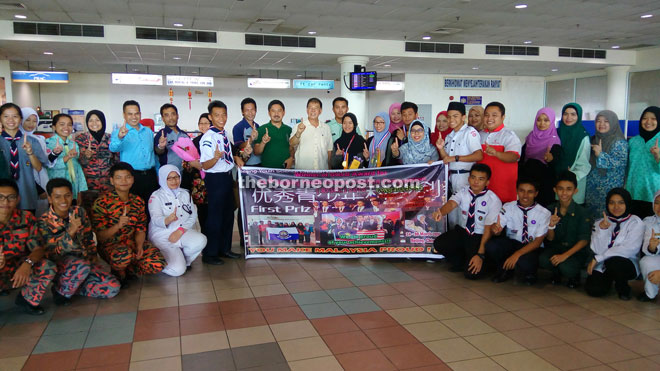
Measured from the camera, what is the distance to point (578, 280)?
4094 mm

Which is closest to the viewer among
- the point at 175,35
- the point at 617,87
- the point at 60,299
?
the point at 60,299

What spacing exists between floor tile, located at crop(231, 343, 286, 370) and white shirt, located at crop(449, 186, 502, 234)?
2.37 meters

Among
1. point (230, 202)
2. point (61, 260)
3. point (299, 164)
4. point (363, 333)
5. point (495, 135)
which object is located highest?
point (495, 135)

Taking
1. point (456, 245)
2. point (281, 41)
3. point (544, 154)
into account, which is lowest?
point (456, 245)

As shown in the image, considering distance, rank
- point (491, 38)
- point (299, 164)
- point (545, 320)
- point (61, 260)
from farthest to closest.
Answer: point (491, 38) < point (299, 164) < point (61, 260) < point (545, 320)

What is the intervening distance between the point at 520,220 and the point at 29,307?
418 cm

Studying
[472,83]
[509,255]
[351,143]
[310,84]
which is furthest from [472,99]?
[509,255]

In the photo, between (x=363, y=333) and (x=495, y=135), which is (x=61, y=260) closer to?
(x=363, y=333)

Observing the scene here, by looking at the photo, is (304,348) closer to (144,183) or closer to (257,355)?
(257,355)

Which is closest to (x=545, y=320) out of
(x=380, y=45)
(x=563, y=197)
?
(x=563, y=197)

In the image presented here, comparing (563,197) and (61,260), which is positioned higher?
(563,197)

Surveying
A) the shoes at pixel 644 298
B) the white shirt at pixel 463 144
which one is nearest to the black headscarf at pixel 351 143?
the white shirt at pixel 463 144

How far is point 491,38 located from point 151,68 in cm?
1125

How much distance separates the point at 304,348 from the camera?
116 inches
